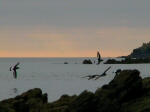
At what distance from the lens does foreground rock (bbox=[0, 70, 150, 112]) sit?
87.0 ft

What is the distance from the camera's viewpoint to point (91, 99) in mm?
26688

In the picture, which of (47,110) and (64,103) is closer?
(47,110)

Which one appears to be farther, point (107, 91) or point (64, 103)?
point (64, 103)

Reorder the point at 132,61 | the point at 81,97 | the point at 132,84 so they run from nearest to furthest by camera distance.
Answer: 1. the point at 81,97
2. the point at 132,84
3. the point at 132,61

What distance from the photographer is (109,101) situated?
89.1ft

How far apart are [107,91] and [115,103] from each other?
842 mm

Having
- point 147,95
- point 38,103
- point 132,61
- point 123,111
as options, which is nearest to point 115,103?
point 123,111

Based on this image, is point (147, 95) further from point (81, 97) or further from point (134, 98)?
point (81, 97)

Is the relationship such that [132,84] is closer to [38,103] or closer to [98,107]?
[98,107]

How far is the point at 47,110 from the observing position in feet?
88.1

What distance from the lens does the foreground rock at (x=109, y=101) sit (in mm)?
26516

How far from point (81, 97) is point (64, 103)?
10.4ft

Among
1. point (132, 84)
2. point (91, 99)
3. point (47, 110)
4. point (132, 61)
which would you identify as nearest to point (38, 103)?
point (47, 110)

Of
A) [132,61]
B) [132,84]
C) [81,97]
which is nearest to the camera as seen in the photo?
[81,97]
